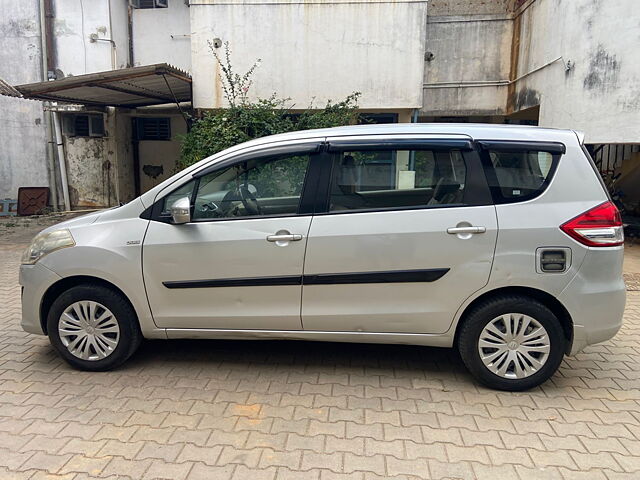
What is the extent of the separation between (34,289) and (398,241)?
110 inches

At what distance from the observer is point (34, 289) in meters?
3.65

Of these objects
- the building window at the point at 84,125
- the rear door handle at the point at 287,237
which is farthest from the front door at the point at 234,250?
the building window at the point at 84,125

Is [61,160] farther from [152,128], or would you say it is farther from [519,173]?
[519,173]

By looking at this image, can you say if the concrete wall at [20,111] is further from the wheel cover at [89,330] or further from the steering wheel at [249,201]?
the steering wheel at [249,201]

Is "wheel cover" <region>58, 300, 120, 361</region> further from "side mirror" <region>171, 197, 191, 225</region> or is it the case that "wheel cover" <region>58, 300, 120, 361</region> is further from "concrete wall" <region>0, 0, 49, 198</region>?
"concrete wall" <region>0, 0, 49, 198</region>

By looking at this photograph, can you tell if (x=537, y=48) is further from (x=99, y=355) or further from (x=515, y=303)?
(x=99, y=355)

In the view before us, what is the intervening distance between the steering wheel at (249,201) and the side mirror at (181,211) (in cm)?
41

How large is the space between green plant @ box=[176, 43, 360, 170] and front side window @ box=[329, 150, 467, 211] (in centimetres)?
526

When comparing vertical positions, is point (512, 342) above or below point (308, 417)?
above

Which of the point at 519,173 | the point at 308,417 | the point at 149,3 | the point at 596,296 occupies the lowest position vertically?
the point at 308,417

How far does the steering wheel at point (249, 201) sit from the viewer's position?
11.6ft

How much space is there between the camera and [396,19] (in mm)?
9086

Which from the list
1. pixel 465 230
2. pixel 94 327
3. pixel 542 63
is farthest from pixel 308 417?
pixel 542 63

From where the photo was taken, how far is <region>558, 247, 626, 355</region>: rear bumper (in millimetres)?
3215
